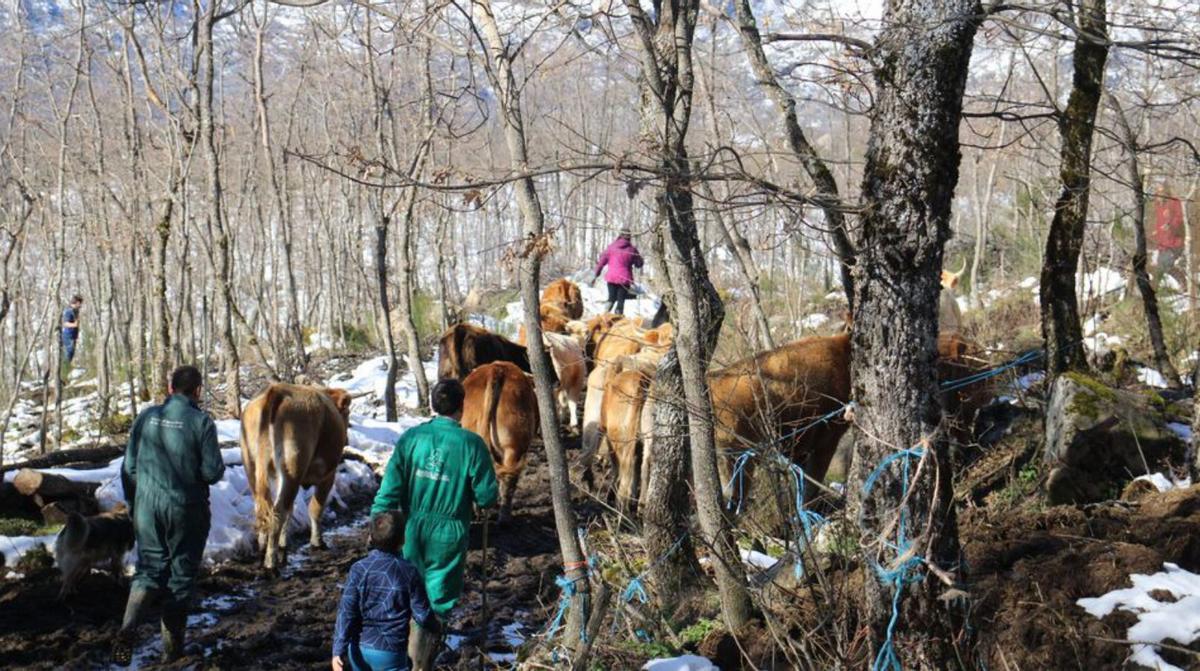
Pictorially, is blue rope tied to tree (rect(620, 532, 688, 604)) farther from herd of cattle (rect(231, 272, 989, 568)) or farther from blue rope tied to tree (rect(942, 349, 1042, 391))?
blue rope tied to tree (rect(942, 349, 1042, 391))

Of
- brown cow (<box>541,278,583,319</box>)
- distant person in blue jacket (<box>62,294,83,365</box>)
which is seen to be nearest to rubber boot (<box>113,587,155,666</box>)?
brown cow (<box>541,278,583,319</box>)

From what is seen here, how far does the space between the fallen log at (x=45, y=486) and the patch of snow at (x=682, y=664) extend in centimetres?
547

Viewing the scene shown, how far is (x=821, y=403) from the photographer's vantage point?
884cm

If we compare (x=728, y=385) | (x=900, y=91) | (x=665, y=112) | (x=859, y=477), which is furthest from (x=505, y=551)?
(x=900, y=91)

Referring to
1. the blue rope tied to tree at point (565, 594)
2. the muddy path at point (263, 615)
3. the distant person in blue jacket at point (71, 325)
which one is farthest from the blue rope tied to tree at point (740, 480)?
the distant person in blue jacket at point (71, 325)

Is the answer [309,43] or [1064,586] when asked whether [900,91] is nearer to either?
[1064,586]

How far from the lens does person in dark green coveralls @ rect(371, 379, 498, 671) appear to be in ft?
18.9

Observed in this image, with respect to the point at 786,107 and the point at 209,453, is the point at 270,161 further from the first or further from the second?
the point at 209,453

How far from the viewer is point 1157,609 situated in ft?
16.5

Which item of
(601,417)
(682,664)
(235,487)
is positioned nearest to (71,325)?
(235,487)

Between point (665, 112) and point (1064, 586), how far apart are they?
343 cm

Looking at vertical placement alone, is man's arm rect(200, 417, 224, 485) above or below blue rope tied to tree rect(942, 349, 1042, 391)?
below

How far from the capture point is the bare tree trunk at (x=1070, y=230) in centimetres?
845

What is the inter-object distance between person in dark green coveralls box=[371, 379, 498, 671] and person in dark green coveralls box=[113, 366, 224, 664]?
1387 mm
